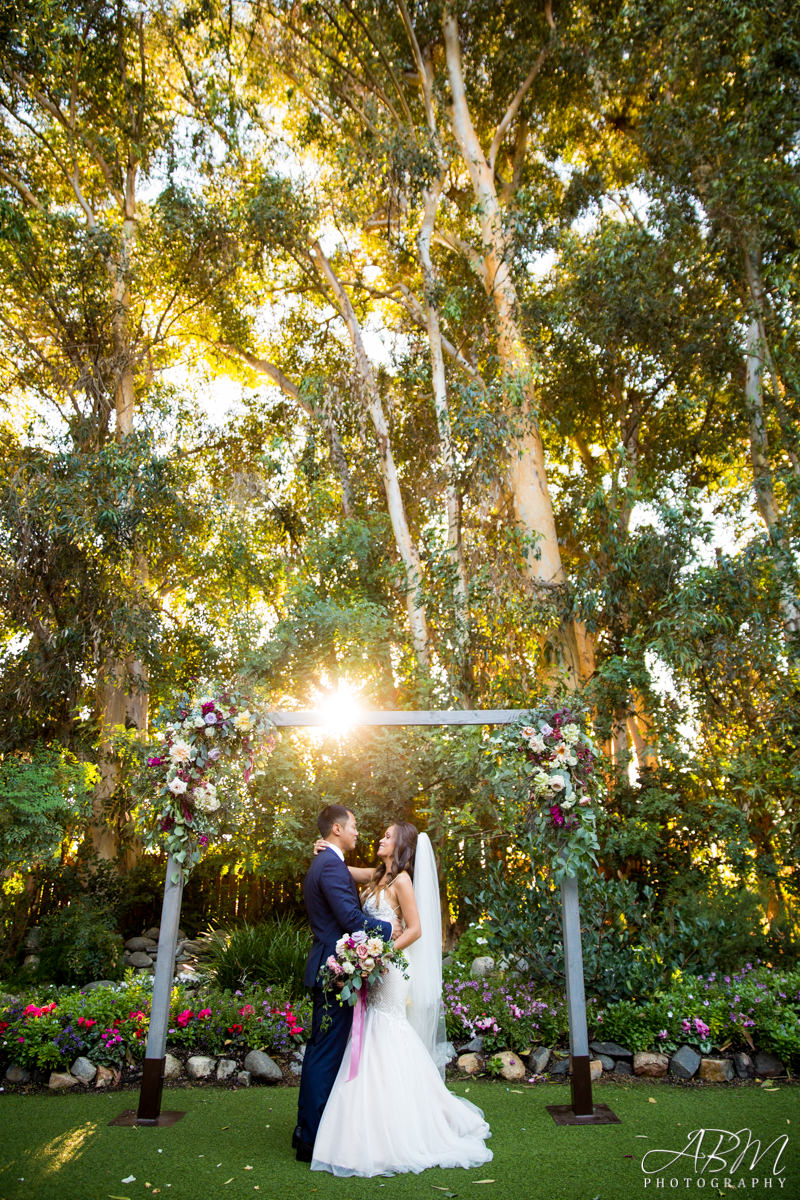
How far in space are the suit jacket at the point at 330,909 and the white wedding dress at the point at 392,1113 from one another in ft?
1.03

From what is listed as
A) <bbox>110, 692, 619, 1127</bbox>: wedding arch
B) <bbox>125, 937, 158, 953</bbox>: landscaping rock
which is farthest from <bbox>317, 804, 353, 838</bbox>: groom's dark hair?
<bbox>125, 937, 158, 953</bbox>: landscaping rock

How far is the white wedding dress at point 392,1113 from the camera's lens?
3570 millimetres

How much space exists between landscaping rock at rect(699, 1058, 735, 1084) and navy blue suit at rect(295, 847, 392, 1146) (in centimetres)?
272

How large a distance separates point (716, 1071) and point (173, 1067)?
359 centimetres

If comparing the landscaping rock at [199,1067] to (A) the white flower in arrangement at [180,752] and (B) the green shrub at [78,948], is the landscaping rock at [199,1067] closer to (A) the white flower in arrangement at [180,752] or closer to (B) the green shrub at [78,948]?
(A) the white flower in arrangement at [180,752]

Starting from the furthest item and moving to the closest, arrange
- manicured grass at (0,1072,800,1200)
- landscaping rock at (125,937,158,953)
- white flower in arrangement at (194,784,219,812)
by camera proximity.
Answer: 1. landscaping rock at (125,937,158,953)
2. white flower in arrangement at (194,784,219,812)
3. manicured grass at (0,1072,800,1200)

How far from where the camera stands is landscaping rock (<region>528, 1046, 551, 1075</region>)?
5273mm

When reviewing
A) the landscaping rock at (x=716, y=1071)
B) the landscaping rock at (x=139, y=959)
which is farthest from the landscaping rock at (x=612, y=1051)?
the landscaping rock at (x=139, y=959)

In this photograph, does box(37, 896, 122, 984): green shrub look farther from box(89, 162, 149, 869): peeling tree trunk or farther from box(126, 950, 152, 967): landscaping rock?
box(89, 162, 149, 869): peeling tree trunk

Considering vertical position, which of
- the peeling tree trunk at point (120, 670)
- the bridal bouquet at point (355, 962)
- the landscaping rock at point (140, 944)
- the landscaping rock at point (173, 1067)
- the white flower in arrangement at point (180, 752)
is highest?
the peeling tree trunk at point (120, 670)

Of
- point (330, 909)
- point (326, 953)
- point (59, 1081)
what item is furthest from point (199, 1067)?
point (330, 909)

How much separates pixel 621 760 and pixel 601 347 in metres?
6.06

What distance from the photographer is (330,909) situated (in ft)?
13.1

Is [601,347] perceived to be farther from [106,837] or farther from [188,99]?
[106,837]
